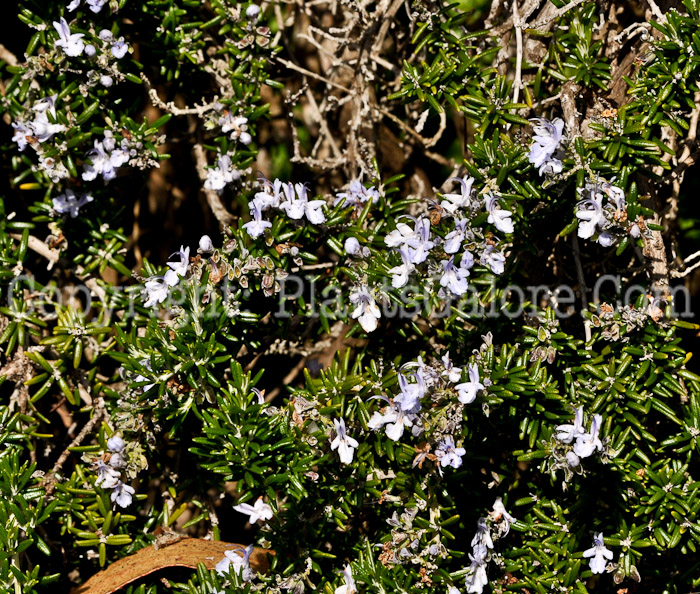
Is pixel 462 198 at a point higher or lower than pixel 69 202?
higher

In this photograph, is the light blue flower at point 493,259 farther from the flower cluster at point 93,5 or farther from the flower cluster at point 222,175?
the flower cluster at point 93,5

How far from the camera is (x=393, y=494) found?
2084 mm

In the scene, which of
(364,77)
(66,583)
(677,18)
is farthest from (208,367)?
(677,18)

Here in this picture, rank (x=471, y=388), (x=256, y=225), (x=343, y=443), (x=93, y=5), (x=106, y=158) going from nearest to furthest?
(x=471, y=388) < (x=343, y=443) < (x=256, y=225) < (x=93, y=5) < (x=106, y=158)

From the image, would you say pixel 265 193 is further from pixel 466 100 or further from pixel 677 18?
pixel 677 18

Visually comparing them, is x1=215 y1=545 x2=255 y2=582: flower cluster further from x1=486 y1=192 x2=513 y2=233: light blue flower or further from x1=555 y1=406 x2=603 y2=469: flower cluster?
x1=486 y1=192 x2=513 y2=233: light blue flower

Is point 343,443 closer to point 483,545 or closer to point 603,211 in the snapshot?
point 483,545

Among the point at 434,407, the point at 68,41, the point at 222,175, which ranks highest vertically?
the point at 68,41

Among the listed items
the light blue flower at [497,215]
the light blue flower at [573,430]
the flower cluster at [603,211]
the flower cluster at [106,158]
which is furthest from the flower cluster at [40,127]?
the light blue flower at [573,430]

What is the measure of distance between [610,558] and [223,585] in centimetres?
99

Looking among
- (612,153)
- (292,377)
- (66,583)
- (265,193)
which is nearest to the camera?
Answer: (612,153)

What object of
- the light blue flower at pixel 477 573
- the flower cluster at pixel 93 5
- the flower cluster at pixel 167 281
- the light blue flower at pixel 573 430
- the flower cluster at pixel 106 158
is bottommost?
the light blue flower at pixel 477 573

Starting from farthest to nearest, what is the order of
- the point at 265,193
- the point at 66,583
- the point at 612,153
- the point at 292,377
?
the point at 292,377, the point at 66,583, the point at 265,193, the point at 612,153

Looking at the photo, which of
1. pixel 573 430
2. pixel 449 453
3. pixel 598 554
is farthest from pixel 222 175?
pixel 598 554
